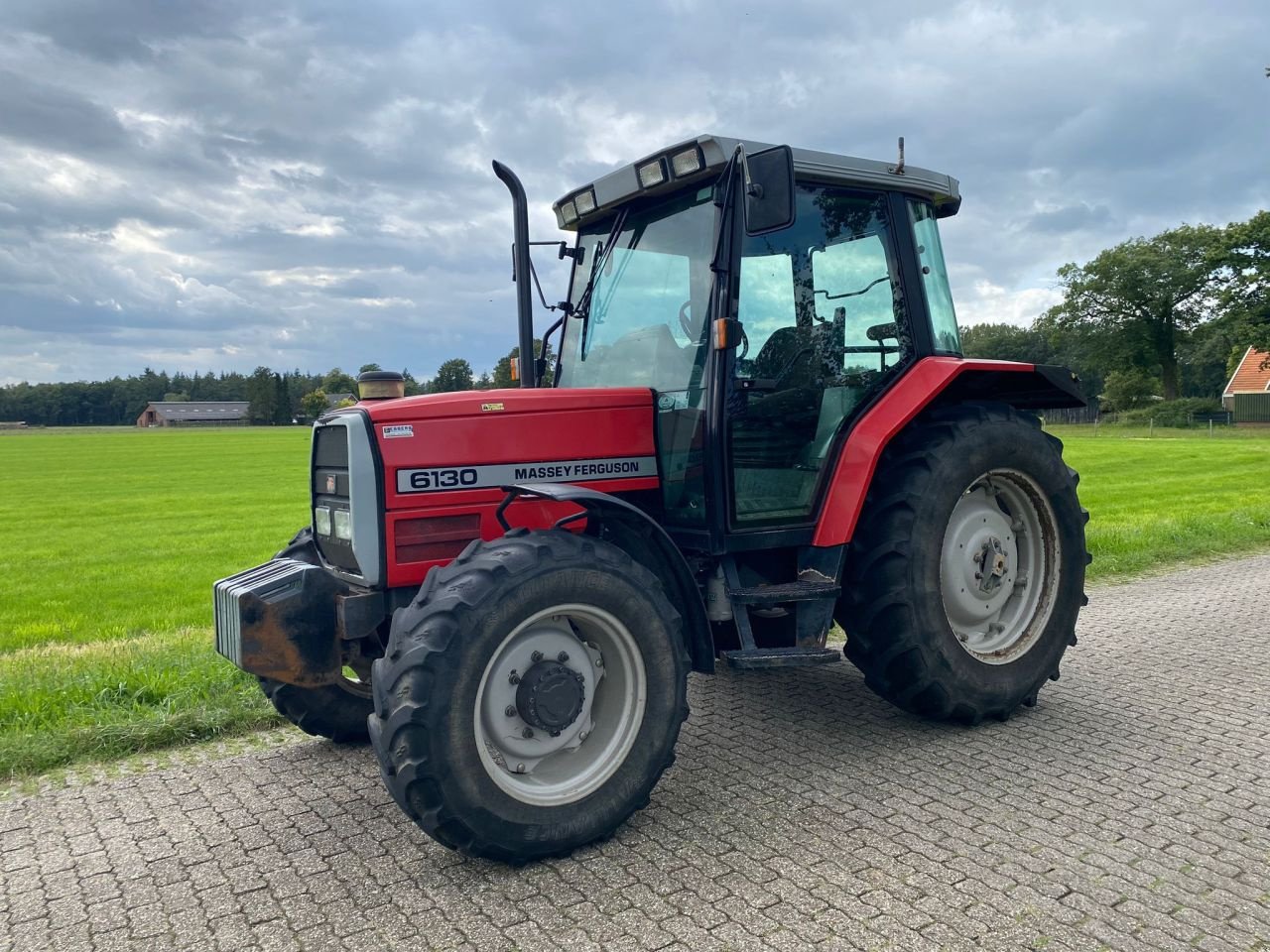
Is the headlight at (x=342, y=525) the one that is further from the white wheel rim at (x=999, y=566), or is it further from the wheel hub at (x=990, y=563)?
the wheel hub at (x=990, y=563)

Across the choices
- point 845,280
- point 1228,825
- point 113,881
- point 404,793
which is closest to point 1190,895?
point 1228,825

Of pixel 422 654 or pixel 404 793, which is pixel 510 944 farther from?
pixel 422 654

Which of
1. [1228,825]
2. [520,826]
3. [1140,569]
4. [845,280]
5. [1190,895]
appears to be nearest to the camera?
[1190,895]

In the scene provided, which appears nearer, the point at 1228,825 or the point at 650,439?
the point at 1228,825

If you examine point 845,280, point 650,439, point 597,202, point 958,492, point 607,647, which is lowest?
point 607,647

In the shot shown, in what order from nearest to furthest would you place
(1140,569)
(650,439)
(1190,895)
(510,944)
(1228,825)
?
(510,944), (1190,895), (1228,825), (650,439), (1140,569)

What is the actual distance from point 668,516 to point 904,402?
1175 mm

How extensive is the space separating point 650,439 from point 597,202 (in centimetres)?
117

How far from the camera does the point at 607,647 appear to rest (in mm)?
3533

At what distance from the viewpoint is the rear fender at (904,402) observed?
419cm

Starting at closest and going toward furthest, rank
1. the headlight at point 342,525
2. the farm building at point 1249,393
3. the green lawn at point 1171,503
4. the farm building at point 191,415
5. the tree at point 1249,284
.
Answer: the headlight at point 342,525
the green lawn at point 1171,503
the tree at point 1249,284
the farm building at point 1249,393
the farm building at point 191,415

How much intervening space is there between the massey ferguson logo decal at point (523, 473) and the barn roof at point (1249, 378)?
65397 mm

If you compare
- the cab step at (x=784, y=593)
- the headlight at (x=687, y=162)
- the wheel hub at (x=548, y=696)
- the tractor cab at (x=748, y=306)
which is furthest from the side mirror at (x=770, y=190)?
the wheel hub at (x=548, y=696)

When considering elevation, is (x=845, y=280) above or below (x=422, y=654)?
above
